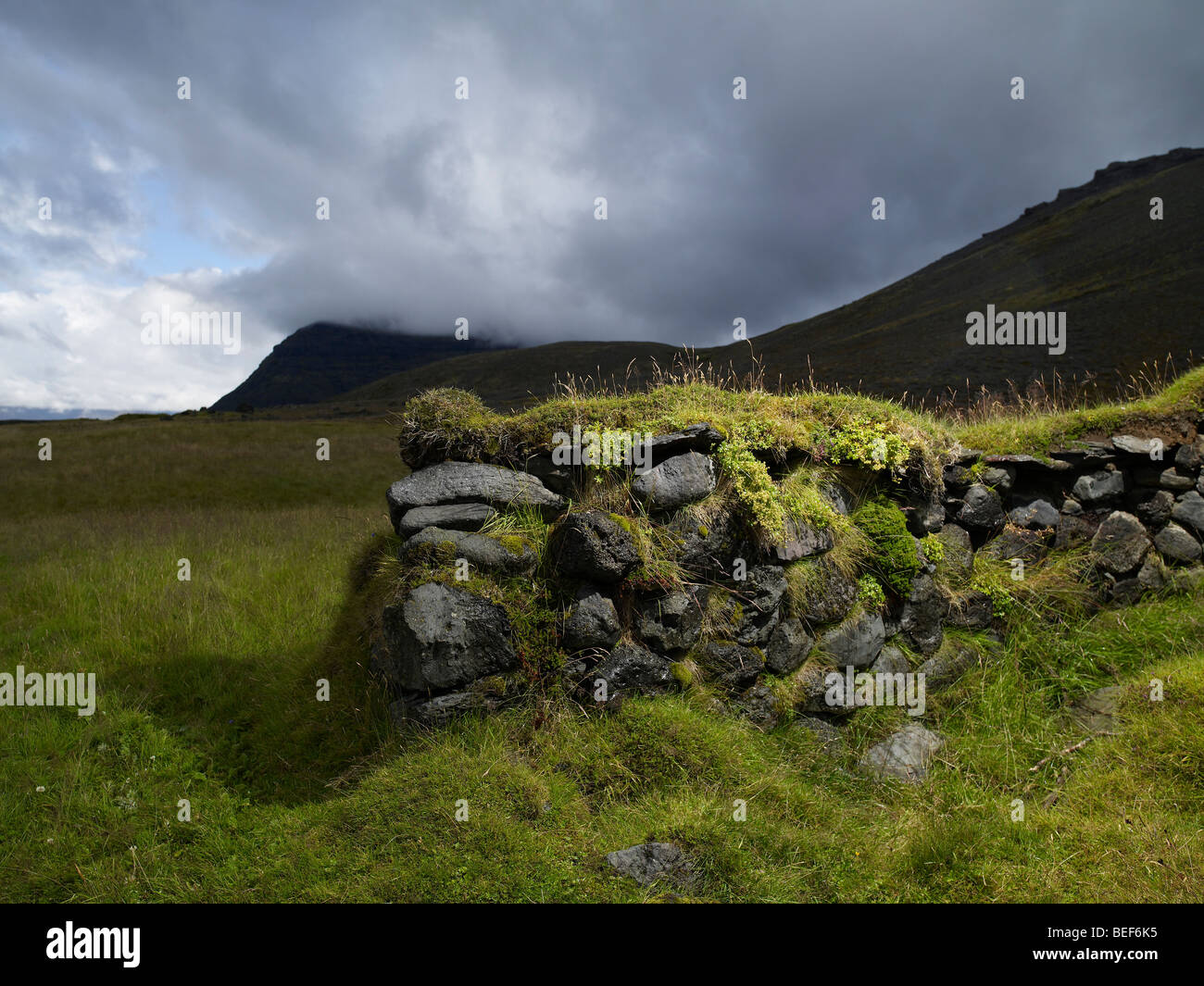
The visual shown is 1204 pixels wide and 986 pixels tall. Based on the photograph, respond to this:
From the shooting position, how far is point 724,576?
605cm

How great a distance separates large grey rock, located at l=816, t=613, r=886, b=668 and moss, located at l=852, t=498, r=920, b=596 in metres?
0.44

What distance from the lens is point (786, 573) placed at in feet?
20.4

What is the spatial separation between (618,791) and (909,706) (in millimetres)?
3390

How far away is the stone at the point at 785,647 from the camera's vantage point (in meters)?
6.04

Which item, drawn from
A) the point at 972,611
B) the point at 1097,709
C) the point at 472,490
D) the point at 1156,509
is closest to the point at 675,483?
the point at 472,490

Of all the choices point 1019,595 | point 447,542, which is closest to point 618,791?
point 447,542

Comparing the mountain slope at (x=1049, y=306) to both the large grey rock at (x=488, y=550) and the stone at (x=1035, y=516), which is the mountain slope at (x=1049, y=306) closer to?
the stone at (x=1035, y=516)

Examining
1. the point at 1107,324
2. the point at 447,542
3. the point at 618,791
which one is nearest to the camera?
the point at 618,791

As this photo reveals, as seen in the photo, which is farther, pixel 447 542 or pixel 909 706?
pixel 909 706

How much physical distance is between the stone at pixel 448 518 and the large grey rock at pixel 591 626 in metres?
1.33

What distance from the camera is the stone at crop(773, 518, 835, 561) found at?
6.13 meters

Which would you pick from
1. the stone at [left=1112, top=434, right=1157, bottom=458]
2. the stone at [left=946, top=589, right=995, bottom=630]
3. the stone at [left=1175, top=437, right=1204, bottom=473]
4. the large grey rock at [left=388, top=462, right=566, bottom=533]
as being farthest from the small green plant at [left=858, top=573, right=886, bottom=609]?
the stone at [left=1175, top=437, right=1204, bottom=473]

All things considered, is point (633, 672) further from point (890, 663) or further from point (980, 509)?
point (980, 509)
